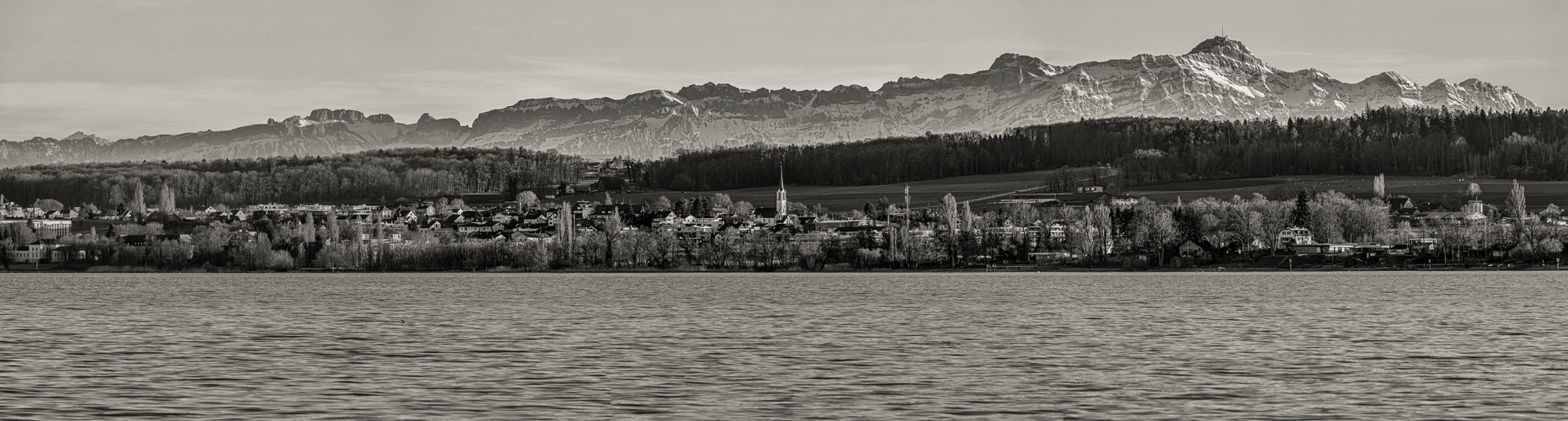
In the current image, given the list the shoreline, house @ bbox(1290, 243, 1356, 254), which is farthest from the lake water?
house @ bbox(1290, 243, 1356, 254)

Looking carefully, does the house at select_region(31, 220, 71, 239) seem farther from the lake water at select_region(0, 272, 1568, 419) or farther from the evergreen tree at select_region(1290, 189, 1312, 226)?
the evergreen tree at select_region(1290, 189, 1312, 226)

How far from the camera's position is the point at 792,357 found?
3866 centimetres

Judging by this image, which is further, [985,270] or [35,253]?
[35,253]

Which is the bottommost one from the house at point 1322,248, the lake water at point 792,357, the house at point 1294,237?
the lake water at point 792,357

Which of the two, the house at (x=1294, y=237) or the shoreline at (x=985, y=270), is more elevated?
the house at (x=1294, y=237)

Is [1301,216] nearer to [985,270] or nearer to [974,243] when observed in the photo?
[974,243]

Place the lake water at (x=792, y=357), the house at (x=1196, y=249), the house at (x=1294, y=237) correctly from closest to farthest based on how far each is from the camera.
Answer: the lake water at (x=792, y=357), the house at (x=1196, y=249), the house at (x=1294, y=237)

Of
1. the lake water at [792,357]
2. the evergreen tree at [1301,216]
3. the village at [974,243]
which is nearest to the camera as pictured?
the lake water at [792,357]

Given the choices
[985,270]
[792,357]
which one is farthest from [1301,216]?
[792,357]

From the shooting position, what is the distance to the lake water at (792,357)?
2795 cm

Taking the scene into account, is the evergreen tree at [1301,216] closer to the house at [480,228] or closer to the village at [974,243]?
the village at [974,243]

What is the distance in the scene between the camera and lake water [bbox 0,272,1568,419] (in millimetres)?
27953

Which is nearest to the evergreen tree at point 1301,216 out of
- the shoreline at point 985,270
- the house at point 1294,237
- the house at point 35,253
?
the house at point 1294,237

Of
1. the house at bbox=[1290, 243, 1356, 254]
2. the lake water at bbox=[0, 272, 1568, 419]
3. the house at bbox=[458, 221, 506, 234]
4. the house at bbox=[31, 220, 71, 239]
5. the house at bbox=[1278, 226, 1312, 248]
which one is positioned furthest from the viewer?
the house at bbox=[458, 221, 506, 234]
